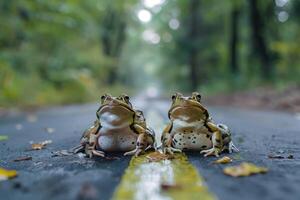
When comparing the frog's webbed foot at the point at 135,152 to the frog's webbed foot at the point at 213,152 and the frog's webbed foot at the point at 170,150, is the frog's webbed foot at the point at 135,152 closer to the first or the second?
the frog's webbed foot at the point at 170,150

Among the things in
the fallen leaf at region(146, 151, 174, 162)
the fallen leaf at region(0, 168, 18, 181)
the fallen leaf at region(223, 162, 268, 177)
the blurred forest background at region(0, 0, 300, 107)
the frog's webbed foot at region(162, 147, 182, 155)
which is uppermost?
the blurred forest background at region(0, 0, 300, 107)

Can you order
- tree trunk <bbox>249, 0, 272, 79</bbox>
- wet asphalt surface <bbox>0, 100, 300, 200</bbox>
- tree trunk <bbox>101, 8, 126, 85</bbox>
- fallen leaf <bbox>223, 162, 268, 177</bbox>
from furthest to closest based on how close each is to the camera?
tree trunk <bbox>101, 8, 126, 85</bbox> → tree trunk <bbox>249, 0, 272, 79</bbox> → fallen leaf <bbox>223, 162, 268, 177</bbox> → wet asphalt surface <bbox>0, 100, 300, 200</bbox>

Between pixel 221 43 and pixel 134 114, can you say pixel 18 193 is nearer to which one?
pixel 134 114

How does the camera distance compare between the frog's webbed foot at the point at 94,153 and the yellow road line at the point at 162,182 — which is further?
the frog's webbed foot at the point at 94,153

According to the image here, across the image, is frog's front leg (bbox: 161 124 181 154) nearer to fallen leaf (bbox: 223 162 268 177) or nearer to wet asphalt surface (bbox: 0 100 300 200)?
wet asphalt surface (bbox: 0 100 300 200)

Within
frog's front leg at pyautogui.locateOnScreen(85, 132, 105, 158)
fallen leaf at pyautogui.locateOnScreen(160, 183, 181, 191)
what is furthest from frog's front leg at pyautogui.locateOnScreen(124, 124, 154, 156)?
fallen leaf at pyautogui.locateOnScreen(160, 183, 181, 191)

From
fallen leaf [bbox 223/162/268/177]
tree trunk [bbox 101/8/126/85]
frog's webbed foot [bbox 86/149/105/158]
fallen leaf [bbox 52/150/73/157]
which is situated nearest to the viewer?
fallen leaf [bbox 223/162/268/177]

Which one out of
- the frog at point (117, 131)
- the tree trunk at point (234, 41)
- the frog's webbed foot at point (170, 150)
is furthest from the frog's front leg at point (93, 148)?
the tree trunk at point (234, 41)
